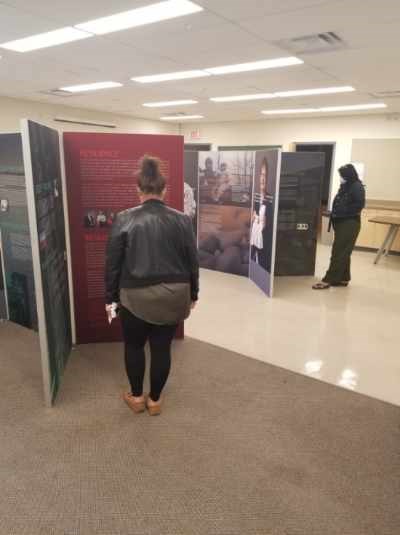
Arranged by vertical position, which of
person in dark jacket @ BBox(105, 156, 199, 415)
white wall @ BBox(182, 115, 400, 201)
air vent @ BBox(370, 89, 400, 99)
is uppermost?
air vent @ BBox(370, 89, 400, 99)

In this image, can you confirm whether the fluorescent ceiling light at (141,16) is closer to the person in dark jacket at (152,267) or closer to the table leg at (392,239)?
the person in dark jacket at (152,267)

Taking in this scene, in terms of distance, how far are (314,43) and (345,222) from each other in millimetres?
2096

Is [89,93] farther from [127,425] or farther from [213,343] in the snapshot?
[127,425]

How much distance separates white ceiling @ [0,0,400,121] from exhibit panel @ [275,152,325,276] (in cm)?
114

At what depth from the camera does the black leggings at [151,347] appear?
7.50ft

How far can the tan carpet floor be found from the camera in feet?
5.81

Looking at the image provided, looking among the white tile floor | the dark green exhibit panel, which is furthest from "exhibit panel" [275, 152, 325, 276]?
the dark green exhibit panel

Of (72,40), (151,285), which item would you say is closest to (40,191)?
(151,285)

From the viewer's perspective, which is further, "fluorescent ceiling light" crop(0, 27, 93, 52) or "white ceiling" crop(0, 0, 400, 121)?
"fluorescent ceiling light" crop(0, 27, 93, 52)

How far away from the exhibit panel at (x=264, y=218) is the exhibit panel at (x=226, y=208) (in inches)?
7.9

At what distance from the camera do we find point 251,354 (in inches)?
132

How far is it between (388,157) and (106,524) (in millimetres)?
8419

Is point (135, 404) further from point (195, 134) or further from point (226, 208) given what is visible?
point (195, 134)

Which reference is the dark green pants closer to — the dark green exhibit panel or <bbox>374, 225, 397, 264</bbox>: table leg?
<bbox>374, 225, 397, 264</bbox>: table leg
